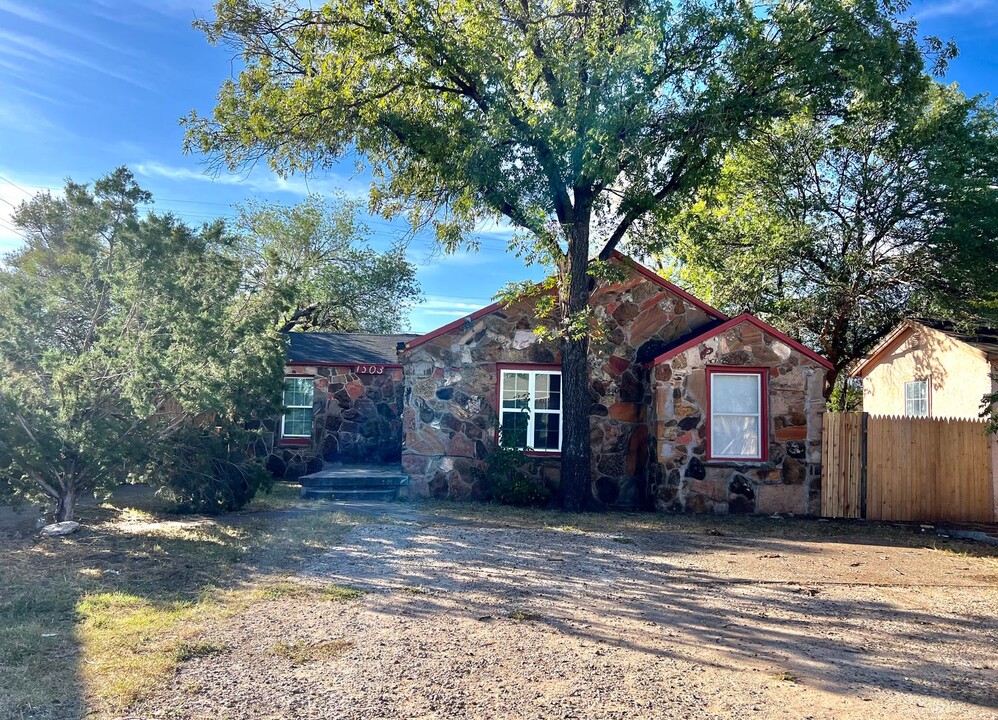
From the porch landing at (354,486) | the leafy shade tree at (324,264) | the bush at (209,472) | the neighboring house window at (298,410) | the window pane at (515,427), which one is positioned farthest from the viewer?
the leafy shade tree at (324,264)

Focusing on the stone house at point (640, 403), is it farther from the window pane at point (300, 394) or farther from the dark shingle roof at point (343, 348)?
the window pane at point (300, 394)

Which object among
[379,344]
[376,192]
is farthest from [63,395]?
[379,344]

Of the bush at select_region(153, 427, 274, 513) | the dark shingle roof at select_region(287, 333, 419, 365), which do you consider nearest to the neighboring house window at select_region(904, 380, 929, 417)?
the dark shingle roof at select_region(287, 333, 419, 365)

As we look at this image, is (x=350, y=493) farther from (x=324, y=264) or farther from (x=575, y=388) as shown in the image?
(x=324, y=264)

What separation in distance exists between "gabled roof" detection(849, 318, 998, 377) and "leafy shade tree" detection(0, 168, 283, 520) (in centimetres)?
1326

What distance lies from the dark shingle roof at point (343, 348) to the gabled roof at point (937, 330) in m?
11.7

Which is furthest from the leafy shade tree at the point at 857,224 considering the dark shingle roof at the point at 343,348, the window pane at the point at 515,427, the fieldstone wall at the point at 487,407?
the dark shingle roof at the point at 343,348

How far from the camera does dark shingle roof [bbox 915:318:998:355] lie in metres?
14.1

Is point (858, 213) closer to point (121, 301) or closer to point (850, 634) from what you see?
point (850, 634)

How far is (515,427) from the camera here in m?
14.8

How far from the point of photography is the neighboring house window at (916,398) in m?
16.2

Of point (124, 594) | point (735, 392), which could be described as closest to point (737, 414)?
point (735, 392)

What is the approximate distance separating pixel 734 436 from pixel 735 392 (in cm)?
82

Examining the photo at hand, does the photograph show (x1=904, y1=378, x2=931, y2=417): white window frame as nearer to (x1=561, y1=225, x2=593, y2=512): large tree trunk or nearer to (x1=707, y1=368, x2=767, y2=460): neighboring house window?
(x1=707, y1=368, x2=767, y2=460): neighboring house window
